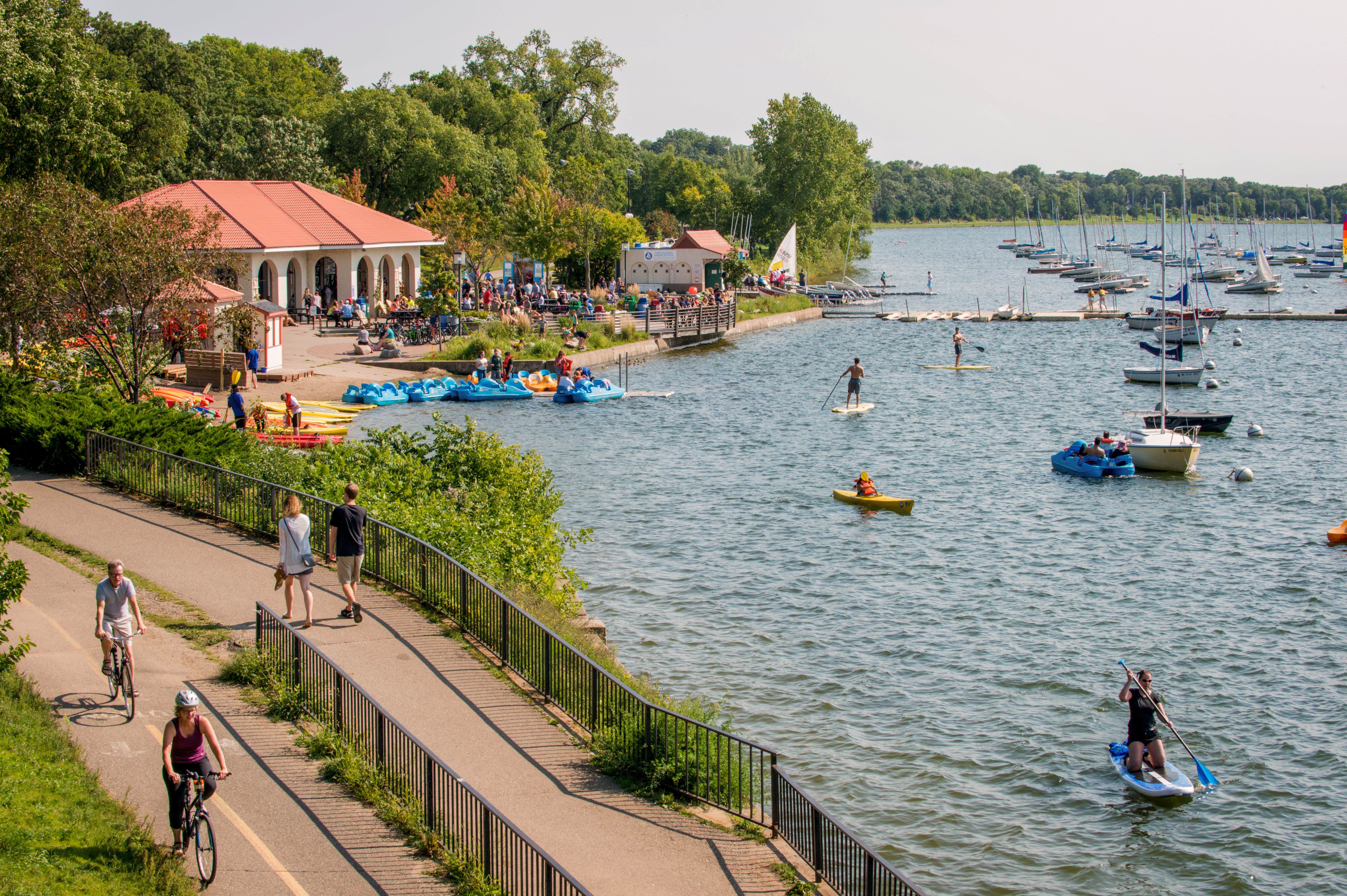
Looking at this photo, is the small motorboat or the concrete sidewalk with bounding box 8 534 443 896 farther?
the small motorboat

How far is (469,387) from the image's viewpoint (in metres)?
47.0

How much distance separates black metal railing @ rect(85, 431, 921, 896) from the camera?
11.7 m

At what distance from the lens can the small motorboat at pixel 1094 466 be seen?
121 ft

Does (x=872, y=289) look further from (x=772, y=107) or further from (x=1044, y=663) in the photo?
(x=1044, y=663)

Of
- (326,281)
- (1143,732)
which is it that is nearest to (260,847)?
(1143,732)

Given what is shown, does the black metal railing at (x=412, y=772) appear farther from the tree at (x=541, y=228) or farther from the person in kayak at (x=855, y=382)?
the tree at (x=541, y=228)

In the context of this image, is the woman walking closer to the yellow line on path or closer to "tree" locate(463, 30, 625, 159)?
the yellow line on path

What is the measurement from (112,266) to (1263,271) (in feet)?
379

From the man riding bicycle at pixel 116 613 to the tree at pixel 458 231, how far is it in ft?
152

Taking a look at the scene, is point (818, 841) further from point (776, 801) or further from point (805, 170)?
point (805, 170)

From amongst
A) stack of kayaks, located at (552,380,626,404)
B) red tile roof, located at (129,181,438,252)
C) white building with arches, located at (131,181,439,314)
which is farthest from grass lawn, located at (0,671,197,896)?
red tile roof, located at (129,181,438,252)

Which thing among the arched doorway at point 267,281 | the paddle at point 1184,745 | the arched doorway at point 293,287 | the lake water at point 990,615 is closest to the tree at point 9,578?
the lake water at point 990,615

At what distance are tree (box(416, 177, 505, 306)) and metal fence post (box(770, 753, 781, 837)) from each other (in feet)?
161

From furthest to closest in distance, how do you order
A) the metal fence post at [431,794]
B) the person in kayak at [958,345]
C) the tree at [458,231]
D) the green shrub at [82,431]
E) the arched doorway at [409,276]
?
the tree at [458,231] < the person in kayak at [958,345] < the arched doorway at [409,276] < the green shrub at [82,431] < the metal fence post at [431,794]
